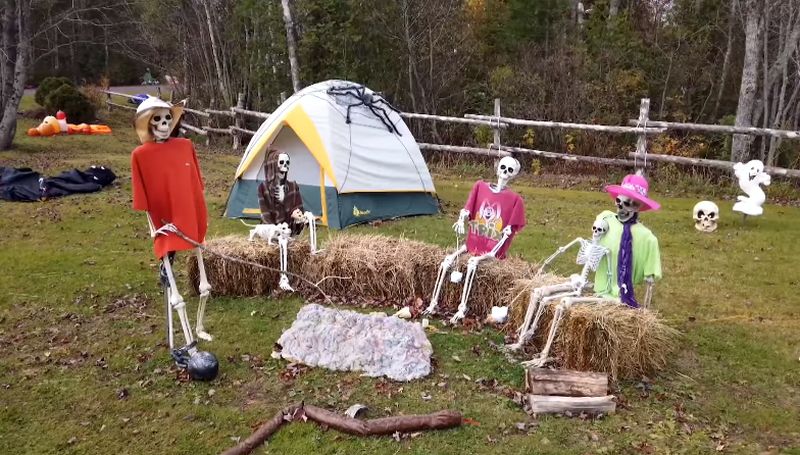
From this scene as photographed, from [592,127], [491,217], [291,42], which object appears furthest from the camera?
[291,42]

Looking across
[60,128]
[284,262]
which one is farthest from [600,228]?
[60,128]

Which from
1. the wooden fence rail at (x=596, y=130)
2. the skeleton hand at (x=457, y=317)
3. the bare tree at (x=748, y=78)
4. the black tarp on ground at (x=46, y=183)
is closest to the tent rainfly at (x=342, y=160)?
the wooden fence rail at (x=596, y=130)

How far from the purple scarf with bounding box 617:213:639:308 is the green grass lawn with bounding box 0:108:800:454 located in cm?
70

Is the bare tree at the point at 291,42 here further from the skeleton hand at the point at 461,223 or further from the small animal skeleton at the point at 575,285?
the small animal skeleton at the point at 575,285

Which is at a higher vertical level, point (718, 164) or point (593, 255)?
point (718, 164)

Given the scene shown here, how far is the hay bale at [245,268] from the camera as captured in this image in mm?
6863

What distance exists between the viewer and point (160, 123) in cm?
518

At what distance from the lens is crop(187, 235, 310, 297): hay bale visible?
686 cm

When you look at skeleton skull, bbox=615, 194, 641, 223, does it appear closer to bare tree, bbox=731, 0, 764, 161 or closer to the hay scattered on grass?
the hay scattered on grass

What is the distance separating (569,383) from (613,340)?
53 cm

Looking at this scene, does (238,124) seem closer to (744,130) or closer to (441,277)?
(744,130)

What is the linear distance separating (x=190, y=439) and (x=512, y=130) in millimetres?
13084

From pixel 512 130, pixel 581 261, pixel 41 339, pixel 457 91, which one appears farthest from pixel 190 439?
pixel 457 91

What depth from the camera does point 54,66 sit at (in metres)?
30.2
